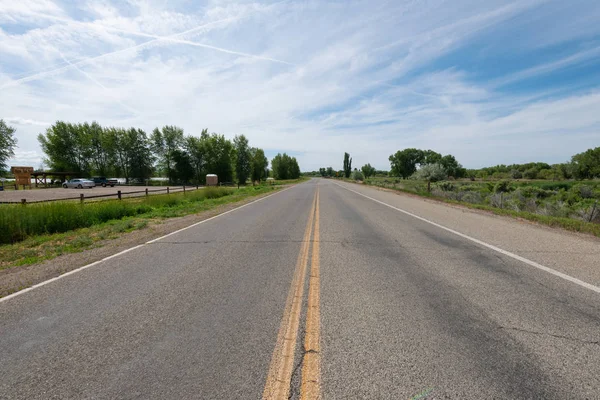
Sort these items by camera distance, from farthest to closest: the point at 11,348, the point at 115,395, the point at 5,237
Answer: the point at 5,237
the point at 11,348
the point at 115,395

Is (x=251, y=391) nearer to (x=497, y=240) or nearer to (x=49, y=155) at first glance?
(x=497, y=240)

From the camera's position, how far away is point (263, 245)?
684 cm

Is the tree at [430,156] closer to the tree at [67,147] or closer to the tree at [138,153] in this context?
the tree at [138,153]

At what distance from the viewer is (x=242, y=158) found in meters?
72.8

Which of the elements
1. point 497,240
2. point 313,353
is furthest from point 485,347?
point 497,240

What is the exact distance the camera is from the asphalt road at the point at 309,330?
2.17 m

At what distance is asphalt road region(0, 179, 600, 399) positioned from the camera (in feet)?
7.13

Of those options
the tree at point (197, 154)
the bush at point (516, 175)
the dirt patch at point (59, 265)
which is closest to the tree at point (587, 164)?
the bush at point (516, 175)

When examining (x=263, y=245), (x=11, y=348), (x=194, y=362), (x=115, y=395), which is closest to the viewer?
(x=115, y=395)

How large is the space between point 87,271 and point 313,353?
4949 mm

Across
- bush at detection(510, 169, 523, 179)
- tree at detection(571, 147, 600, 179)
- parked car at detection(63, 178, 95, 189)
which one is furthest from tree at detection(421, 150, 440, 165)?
parked car at detection(63, 178, 95, 189)

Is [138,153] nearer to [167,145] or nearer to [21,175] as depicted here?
[167,145]

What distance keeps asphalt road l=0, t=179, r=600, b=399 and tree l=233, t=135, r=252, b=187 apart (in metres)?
68.9

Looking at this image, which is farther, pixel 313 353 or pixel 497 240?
pixel 497 240
